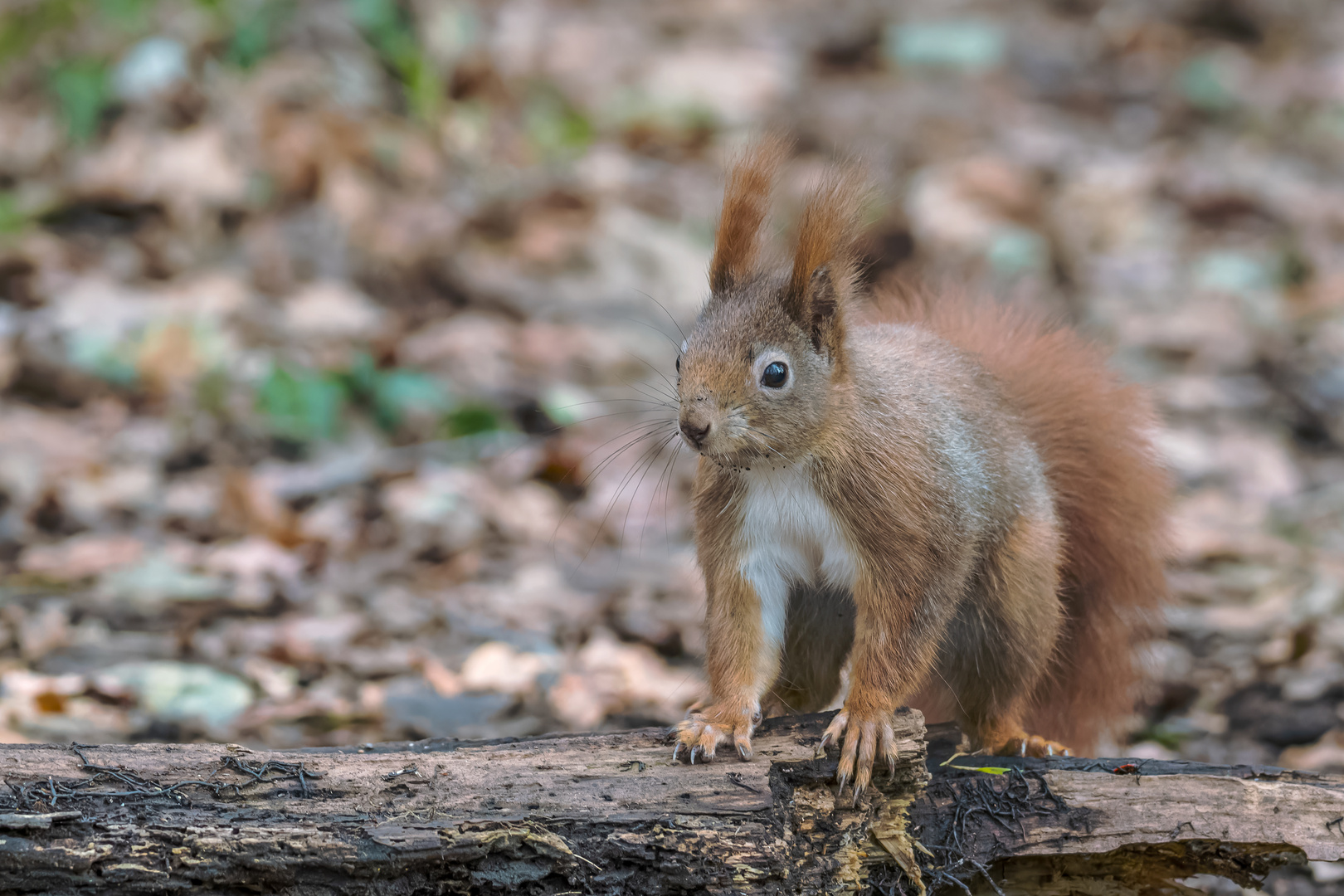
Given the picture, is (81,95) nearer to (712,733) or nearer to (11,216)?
(11,216)

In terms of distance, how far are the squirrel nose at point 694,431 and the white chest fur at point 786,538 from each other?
0.54 ft

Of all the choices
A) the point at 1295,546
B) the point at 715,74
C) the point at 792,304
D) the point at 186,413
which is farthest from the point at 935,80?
the point at 792,304

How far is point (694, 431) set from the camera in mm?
2146

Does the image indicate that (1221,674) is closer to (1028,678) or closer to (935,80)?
(1028,678)

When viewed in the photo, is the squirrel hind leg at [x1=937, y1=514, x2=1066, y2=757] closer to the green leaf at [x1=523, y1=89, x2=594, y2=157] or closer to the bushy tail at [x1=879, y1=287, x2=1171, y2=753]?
the bushy tail at [x1=879, y1=287, x2=1171, y2=753]

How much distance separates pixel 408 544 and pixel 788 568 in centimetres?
206

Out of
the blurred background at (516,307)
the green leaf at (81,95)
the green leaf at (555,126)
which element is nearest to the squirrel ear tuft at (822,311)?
the blurred background at (516,307)

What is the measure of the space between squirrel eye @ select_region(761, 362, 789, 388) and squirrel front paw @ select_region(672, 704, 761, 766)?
1.96ft

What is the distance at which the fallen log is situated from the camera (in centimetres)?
170

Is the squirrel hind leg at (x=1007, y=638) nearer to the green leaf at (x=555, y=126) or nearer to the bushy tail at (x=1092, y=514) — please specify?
the bushy tail at (x=1092, y=514)

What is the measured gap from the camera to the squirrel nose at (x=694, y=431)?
2.14 m

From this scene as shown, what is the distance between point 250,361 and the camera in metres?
4.93

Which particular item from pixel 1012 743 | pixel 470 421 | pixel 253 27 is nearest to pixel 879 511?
pixel 1012 743

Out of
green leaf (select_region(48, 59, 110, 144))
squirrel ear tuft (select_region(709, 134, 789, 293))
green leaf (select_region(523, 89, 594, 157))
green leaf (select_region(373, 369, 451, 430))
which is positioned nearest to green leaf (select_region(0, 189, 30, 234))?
green leaf (select_region(48, 59, 110, 144))
